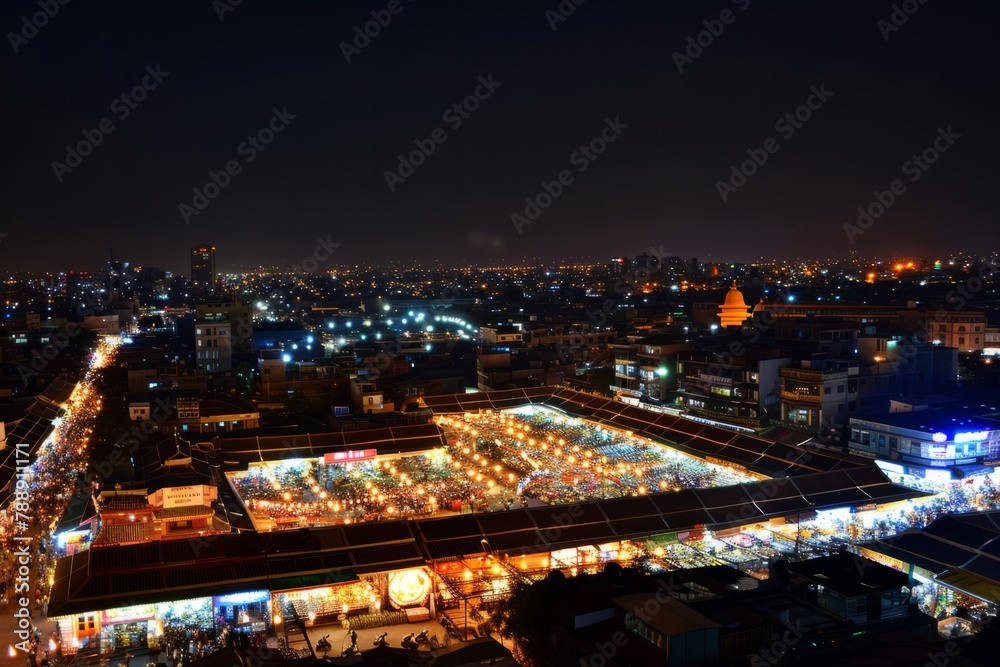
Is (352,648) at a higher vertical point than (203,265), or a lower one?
lower

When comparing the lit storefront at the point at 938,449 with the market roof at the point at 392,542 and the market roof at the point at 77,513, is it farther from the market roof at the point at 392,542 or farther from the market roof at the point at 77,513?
the market roof at the point at 77,513

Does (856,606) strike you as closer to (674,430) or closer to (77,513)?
(674,430)

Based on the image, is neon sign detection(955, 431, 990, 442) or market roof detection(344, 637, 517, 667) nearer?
market roof detection(344, 637, 517, 667)

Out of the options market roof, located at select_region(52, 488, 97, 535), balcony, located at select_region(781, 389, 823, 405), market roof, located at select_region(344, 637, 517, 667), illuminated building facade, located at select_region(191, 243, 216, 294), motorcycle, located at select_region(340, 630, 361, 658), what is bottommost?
motorcycle, located at select_region(340, 630, 361, 658)

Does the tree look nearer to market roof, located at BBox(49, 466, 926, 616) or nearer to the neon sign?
market roof, located at BBox(49, 466, 926, 616)

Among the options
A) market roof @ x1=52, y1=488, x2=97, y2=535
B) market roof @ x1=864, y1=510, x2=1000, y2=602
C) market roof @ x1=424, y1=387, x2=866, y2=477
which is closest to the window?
market roof @ x1=864, y1=510, x2=1000, y2=602

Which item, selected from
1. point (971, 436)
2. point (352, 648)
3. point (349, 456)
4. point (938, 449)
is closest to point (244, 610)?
point (352, 648)

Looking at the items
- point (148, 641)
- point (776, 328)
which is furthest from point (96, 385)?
point (776, 328)

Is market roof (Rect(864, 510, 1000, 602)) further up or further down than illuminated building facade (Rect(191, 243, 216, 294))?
further down
